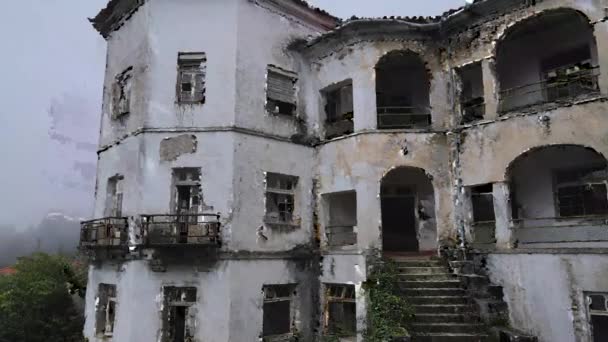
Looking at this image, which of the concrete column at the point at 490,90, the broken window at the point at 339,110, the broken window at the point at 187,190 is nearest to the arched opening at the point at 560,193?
the concrete column at the point at 490,90

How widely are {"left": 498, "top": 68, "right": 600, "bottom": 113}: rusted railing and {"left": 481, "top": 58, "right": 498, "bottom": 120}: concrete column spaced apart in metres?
0.23

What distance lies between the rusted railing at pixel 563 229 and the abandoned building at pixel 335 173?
0.18 feet

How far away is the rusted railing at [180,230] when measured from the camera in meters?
12.5

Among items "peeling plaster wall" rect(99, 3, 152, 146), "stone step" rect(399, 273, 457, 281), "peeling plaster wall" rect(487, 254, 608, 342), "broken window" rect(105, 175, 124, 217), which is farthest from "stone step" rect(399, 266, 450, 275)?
"broken window" rect(105, 175, 124, 217)

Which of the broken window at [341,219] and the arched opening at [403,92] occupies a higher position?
the arched opening at [403,92]

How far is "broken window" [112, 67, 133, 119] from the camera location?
15.0 m

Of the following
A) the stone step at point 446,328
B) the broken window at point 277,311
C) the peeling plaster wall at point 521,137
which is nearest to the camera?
the stone step at point 446,328

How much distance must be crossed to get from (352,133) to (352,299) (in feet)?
17.7

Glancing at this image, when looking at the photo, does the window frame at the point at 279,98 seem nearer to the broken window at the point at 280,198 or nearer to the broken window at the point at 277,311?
the broken window at the point at 280,198

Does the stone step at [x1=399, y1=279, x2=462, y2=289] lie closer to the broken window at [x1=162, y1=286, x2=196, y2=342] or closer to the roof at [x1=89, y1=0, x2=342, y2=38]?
the broken window at [x1=162, y1=286, x2=196, y2=342]

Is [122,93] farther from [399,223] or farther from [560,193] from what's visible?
[560,193]

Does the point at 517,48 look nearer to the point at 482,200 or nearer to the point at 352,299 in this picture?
the point at 482,200

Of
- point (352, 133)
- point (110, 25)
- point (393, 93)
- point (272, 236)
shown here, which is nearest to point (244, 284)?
point (272, 236)

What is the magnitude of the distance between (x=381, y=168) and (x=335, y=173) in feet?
5.48
